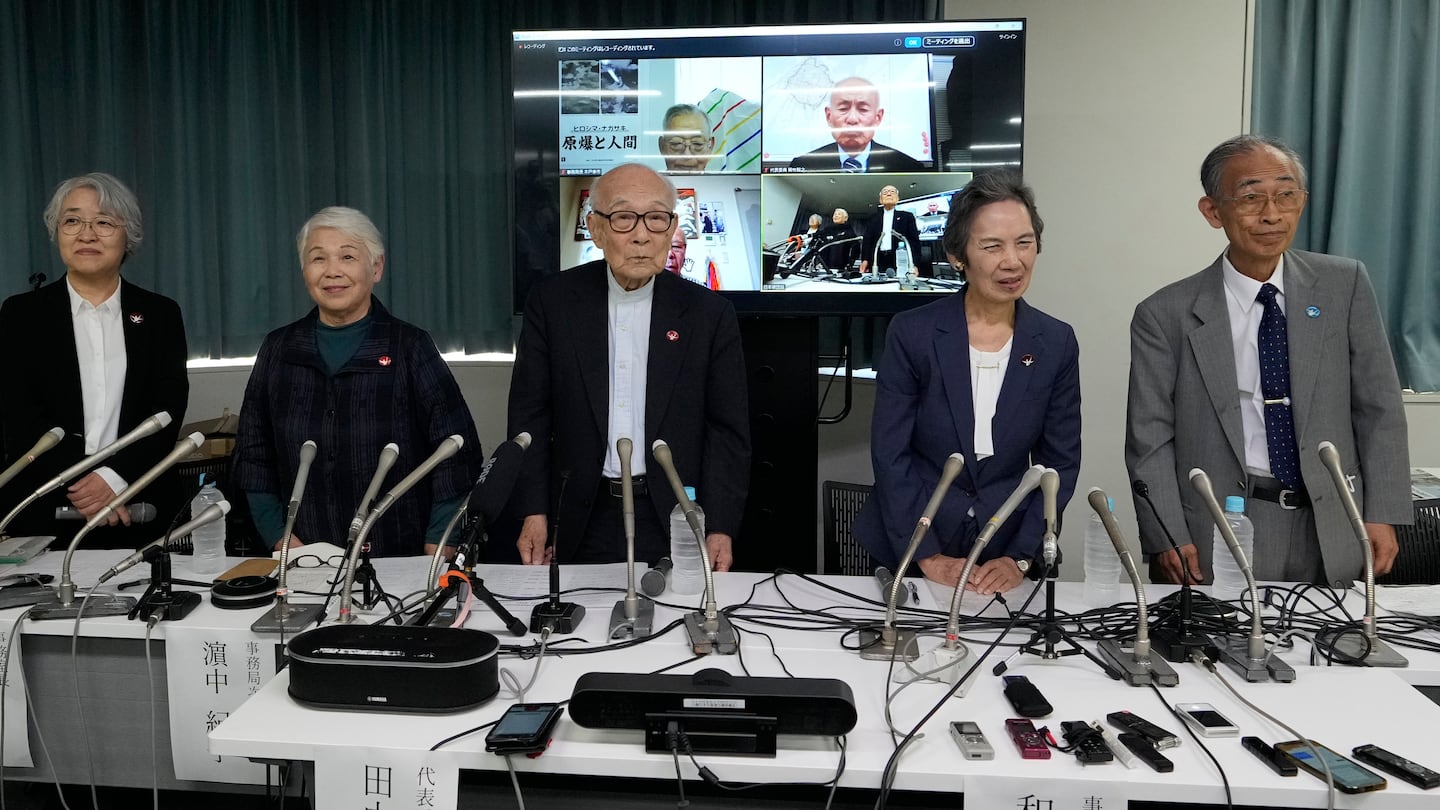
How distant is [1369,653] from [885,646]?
0.82 m

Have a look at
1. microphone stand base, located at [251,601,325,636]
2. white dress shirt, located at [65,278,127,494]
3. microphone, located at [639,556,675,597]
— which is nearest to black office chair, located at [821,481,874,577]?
microphone, located at [639,556,675,597]

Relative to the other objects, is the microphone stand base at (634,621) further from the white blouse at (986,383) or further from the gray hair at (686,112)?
the gray hair at (686,112)

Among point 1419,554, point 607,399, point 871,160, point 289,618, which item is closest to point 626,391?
point 607,399

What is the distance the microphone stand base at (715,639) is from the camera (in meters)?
1.80

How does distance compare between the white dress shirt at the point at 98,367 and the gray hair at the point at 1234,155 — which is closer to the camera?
the gray hair at the point at 1234,155

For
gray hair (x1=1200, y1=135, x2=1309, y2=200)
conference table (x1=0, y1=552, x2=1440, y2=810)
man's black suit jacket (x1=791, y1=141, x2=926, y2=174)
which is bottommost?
conference table (x1=0, y1=552, x2=1440, y2=810)

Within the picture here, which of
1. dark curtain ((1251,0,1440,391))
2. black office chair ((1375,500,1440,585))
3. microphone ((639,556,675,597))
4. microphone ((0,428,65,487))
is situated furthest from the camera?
dark curtain ((1251,0,1440,391))

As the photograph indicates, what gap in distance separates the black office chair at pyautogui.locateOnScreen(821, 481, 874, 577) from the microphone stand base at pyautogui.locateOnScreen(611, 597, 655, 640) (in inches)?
50.7

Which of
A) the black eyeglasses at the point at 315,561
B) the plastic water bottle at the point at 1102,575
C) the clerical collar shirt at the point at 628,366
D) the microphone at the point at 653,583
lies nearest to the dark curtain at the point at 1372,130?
the plastic water bottle at the point at 1102,575

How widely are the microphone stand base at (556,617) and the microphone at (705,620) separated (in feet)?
0.70

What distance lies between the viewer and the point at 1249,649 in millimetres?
1732

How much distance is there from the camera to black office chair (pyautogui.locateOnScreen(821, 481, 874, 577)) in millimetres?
3209

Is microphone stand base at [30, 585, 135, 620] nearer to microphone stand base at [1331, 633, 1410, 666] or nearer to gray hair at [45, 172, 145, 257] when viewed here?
gray hair at [45, 172, 145, 257]

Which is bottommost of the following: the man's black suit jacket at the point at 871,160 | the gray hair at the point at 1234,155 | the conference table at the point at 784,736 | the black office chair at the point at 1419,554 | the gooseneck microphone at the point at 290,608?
the black office chair at the point at 1419,554
